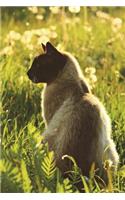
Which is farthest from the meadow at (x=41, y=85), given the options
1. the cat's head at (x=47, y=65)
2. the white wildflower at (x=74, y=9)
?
the cat's head at (x=47, y=65)

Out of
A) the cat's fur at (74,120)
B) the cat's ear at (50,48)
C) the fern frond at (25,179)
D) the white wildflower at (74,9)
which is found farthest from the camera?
the white wildflower at (74,9)

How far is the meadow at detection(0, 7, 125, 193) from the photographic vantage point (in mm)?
3193

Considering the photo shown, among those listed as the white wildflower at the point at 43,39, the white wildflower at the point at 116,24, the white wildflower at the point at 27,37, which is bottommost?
the white wildflower at the point at 43,39

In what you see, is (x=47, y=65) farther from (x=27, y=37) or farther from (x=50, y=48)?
(x=27, y=37)

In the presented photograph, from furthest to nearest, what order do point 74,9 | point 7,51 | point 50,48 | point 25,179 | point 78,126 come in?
point 7,51
point 74,9
point 50,48
point 78,126
point 25,179

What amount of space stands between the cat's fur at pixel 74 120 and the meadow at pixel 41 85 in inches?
2.7

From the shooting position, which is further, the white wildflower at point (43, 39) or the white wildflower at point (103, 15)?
the white wildflower at point (103, 15)

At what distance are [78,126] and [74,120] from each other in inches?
1.2

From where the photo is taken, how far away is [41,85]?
11.9 feet

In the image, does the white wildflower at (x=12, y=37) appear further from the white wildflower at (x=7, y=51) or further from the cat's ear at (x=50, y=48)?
the cat's ear at (x=50, y=48)

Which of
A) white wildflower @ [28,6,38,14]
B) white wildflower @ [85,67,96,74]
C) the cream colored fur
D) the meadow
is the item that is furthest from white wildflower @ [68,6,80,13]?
the cream colored fur

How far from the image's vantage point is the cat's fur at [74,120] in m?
3.17

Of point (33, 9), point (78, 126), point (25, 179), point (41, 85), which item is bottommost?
point (25, 179)

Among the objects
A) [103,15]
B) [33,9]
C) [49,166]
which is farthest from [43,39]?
[49,166]
